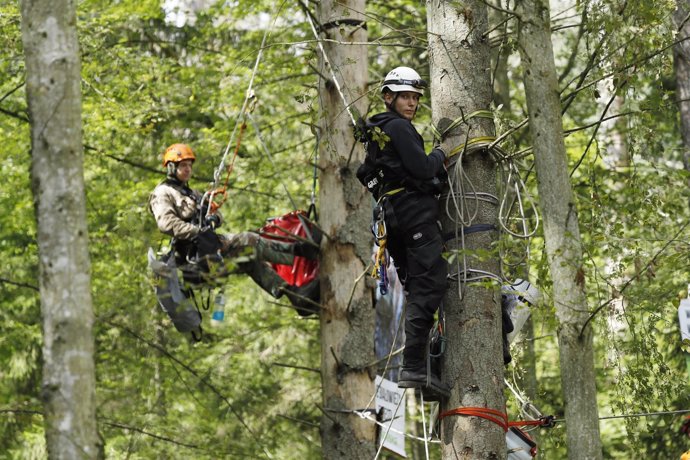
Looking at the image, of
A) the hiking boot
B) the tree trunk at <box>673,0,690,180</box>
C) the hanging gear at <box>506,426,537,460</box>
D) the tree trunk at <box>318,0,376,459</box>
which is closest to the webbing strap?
the hiking boot

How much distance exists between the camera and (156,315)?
15156mm

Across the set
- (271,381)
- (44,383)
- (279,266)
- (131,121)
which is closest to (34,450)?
(271,381)

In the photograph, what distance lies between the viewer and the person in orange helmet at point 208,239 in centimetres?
889

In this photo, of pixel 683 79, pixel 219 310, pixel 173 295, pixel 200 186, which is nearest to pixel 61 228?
pixel 173 295

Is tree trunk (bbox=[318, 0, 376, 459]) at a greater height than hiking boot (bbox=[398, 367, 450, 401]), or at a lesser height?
greater

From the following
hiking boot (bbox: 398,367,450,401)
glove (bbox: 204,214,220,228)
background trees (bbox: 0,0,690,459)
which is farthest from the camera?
background trees (bbox: 0,0,690,459)

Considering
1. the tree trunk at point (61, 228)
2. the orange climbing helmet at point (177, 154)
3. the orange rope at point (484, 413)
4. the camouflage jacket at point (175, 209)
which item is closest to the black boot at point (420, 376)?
the orange rope at point (484, 413)

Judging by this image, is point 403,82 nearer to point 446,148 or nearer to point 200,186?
point 446,148

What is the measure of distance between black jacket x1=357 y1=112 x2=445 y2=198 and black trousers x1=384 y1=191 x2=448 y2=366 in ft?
0.34

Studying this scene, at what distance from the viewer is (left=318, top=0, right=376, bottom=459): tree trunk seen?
895cm

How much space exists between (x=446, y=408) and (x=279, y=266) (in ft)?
12.3

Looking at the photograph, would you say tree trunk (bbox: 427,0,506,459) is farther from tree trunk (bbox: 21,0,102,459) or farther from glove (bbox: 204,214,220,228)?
glove (bbox: 204,214,220,228)

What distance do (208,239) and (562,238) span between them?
12.1 ft

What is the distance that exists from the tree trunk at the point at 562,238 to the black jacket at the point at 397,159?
0.60 metres
